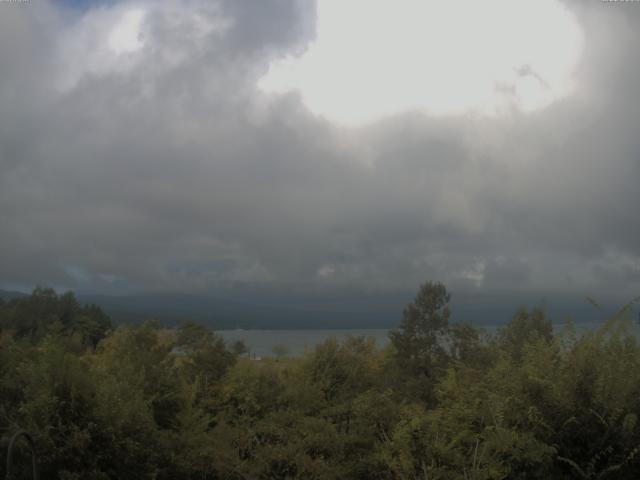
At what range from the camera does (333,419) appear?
16.8m

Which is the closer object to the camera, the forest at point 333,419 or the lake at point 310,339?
the forest at point 333,419

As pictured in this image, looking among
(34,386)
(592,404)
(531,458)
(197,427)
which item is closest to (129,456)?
(34,386)

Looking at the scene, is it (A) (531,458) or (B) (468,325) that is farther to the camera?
(B) (468,325)

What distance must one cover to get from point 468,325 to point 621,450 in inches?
969

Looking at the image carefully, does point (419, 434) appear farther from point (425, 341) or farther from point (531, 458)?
point (425, 341)

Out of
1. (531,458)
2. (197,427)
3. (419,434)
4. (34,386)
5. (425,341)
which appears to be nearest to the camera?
(531,458)

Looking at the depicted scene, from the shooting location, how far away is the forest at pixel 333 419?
31.8ft

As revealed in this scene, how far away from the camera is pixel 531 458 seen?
9.38 m

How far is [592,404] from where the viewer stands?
9711 mm

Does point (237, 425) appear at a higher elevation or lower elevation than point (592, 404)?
lower

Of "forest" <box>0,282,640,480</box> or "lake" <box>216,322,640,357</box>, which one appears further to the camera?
"lake" <box>216,322,640,357</box>

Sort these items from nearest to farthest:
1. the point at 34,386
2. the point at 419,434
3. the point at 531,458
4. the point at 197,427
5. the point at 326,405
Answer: the point at 531,458 → the point at 419,434 → the point at 34,386 → the point at 197,427 → the point at 326,405

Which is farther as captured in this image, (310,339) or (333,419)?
(310,339)

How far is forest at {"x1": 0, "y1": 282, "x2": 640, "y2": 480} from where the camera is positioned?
31.8ft
